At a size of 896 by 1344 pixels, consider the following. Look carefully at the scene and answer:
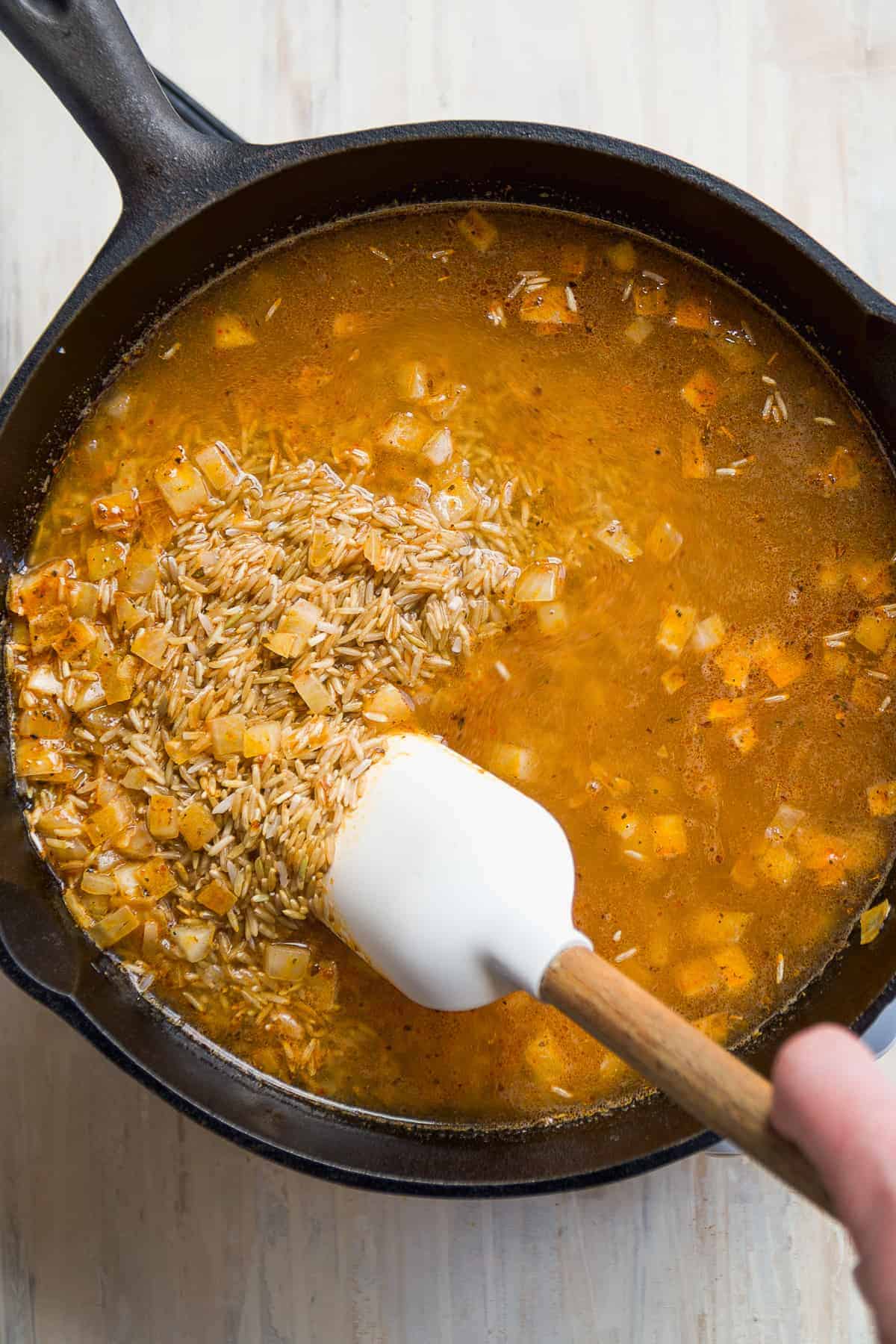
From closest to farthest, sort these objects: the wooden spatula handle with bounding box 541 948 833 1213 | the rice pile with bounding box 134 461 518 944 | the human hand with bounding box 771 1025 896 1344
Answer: the human hand with bounding box 771 1025 896 1344 < the wooden spatula handle with bounding box 541 948 833 1213 < the rice pile with bounding box 134 461 518 944

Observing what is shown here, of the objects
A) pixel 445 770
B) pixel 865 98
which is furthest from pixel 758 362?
pixel 445 770

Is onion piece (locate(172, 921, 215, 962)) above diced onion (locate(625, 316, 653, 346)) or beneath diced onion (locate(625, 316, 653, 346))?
beneath

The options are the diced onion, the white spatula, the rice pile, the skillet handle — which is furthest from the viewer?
the diced onion

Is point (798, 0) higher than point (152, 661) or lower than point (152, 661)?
higher

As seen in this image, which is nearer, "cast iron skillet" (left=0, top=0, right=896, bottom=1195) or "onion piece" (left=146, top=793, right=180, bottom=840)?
"cast iron skillet" (left=0, top=0, right=896, bottom=1195)

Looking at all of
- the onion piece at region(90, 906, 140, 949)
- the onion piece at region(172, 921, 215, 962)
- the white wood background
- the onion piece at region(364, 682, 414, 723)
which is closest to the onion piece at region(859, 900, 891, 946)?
the white wood background

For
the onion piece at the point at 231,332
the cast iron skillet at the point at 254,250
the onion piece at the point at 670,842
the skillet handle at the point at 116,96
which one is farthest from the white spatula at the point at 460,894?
the skillet handle at the point at 116,96

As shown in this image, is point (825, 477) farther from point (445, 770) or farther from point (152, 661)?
point (152, 661)

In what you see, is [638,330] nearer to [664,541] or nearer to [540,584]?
[664,541]

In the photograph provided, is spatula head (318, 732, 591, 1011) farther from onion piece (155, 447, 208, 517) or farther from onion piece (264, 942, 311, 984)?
onion piece (155, 447, 208, 517)
